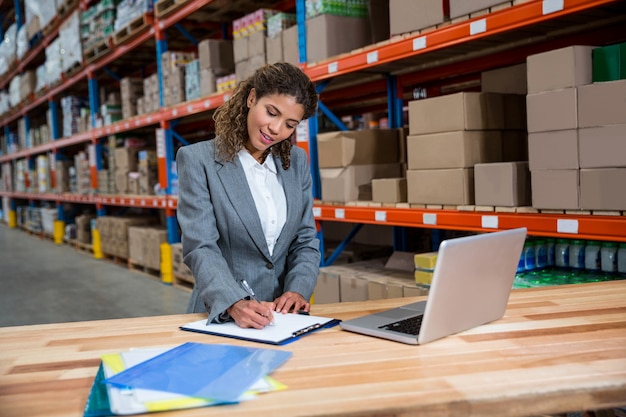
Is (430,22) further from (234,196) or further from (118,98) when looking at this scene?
(118,98)

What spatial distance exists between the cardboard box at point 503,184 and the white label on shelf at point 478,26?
0.64 metres

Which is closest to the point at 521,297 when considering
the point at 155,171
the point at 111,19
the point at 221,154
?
the point at 221,154

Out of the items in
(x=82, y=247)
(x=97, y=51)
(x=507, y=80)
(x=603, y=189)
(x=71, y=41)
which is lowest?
(x=82, y=247)

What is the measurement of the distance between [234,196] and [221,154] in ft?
0.47

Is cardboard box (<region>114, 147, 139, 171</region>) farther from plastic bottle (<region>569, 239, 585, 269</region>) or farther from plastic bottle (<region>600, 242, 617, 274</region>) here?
plastic bottle (<region>600, 242, 617, 274</region>)

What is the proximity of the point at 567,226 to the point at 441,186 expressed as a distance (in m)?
0.78

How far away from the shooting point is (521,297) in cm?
184

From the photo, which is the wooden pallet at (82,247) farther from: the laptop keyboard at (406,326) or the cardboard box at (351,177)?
the laptop keyboard at (406,326)

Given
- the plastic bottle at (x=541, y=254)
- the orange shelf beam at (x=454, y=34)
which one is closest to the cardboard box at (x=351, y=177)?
the orange shelf beam at (x=454, y=34)

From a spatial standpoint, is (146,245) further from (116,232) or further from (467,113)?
(467,113)

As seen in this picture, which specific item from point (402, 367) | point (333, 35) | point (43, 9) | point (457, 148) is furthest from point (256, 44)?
point (43, 9)

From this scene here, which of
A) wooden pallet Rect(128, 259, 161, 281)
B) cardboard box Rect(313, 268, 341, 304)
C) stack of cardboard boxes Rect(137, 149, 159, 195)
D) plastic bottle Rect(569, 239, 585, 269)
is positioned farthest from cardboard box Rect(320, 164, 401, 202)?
stack of cardboard boxes Rect(137, 149, 159, 195)

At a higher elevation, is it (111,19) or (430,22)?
(111,19)

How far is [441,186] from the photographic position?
3250mm
